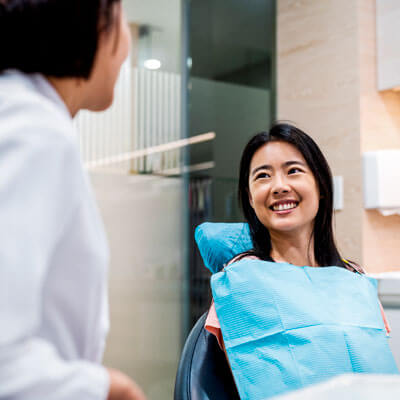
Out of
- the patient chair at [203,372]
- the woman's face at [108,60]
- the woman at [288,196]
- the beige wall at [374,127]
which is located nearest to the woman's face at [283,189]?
the woman at [288,196]

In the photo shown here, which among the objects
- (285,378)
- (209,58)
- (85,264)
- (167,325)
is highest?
(209,58)

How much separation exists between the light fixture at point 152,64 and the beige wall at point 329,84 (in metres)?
0.58

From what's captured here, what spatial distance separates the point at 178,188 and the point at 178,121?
1.02ft

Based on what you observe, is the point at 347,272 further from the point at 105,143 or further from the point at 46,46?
the point at 105,143

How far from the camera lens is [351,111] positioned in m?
2.10

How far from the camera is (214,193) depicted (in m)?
2.39

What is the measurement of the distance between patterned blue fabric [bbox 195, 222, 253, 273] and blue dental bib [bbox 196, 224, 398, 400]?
0.19 meters

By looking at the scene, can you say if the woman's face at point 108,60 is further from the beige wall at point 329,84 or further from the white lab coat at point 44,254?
the beige wall at point 329,84

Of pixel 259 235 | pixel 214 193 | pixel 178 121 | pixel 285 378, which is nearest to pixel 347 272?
pixel 259 235

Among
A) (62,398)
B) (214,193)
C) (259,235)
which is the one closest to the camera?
(62,398)

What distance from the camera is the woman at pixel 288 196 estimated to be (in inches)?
50.4

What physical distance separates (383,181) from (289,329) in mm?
1097

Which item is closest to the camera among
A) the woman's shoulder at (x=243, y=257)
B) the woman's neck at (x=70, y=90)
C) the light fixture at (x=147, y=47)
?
the woman's neck at (x=70, y=90)

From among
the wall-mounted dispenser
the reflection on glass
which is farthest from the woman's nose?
the reflection on glass
